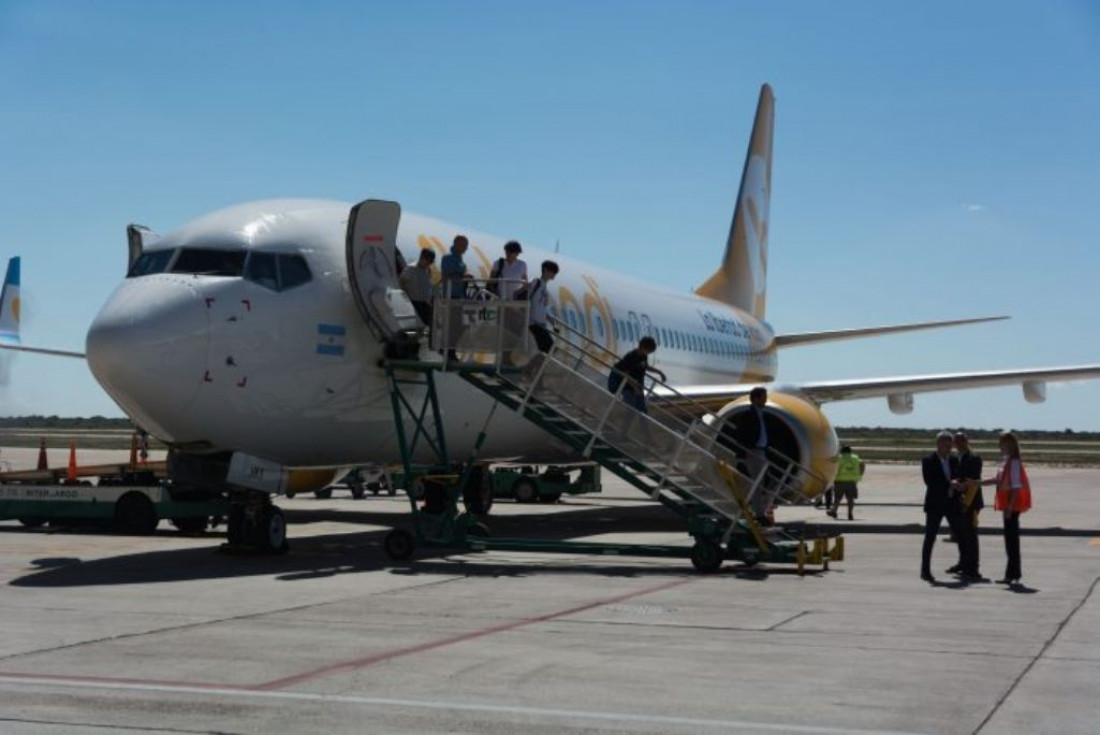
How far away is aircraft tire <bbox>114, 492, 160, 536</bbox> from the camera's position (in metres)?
18.5

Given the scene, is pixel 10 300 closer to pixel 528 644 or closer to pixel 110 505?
pixel 110 505

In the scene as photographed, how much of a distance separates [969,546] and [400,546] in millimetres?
5583

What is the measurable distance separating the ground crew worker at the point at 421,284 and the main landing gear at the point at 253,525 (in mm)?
2521

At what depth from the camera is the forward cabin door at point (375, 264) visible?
14836 mm

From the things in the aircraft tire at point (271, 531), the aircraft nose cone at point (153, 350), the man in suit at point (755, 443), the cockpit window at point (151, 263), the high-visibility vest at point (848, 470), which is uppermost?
the cockpit window at point (151, 263)

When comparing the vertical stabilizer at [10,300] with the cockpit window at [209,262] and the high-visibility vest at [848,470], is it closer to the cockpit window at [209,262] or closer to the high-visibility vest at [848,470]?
the high-visibility vest at [848,470]

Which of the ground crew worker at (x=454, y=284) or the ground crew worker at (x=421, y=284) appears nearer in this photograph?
the ground crew worker at (x=454, y=284)

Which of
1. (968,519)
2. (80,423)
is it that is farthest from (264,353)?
(80,423)

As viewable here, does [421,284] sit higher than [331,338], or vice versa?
[421,284]

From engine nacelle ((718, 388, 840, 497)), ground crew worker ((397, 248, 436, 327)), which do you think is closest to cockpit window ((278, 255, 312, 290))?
ground crew worker ((397, 248, 436, 327))

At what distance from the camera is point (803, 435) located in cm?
1861

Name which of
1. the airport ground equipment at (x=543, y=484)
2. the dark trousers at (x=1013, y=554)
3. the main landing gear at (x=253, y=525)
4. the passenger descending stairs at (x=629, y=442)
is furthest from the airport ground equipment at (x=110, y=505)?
the airport ground equipment at (x=543, y=484)

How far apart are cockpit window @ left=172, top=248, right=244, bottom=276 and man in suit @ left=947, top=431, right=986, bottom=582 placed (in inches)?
288

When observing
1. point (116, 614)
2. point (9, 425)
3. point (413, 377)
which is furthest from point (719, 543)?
point (9, 425)
